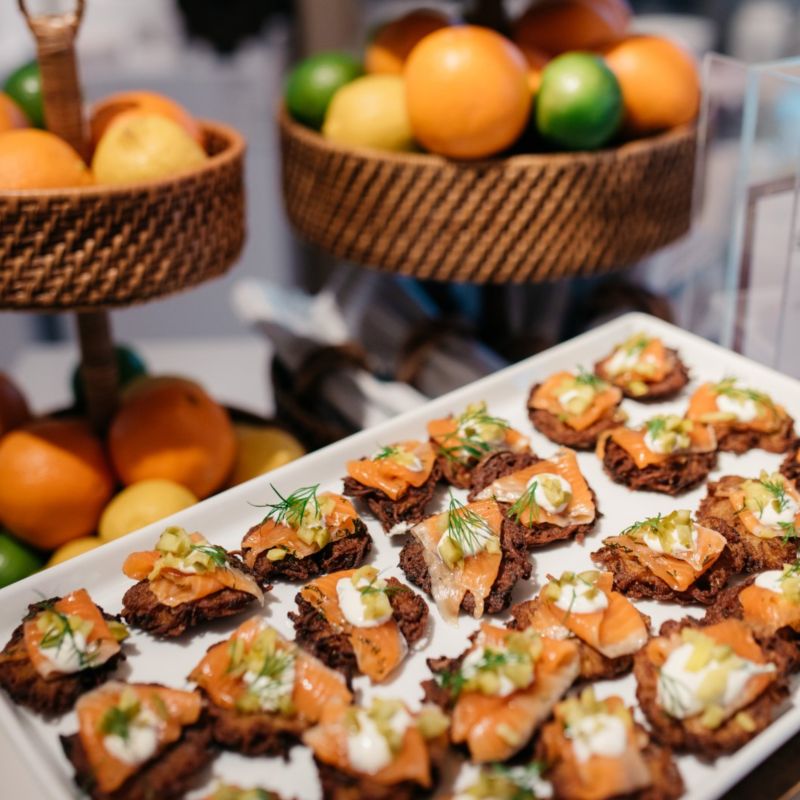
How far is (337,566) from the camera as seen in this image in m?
1.04

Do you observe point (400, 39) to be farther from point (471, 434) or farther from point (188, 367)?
point (188, 367)

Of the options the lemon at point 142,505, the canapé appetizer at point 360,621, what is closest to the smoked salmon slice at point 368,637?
the canapé appetizer at point 360,621

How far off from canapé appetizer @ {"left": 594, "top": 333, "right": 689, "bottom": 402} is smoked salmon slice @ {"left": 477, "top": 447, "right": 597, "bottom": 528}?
0.69ft

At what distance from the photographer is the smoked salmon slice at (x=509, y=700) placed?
31.1 inches

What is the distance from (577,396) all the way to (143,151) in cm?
64

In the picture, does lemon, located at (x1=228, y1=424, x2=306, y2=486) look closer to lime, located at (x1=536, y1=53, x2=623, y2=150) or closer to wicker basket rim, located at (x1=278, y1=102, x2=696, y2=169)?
wicker basket rim, located at (x1=278, y1=102, x2=696, y2=169)

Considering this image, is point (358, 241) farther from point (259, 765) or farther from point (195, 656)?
point (259, 765)

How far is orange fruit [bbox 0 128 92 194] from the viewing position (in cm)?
109

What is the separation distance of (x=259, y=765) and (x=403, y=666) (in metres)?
0.17

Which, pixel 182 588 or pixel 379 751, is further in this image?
pixel 182 588

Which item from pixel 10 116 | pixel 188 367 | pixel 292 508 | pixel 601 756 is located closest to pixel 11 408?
pixel 10 116

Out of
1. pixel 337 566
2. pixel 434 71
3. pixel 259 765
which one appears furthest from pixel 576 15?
pixel 259 765

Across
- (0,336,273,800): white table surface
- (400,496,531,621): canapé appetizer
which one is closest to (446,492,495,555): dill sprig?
(400,496,531,621): canapé appetizer

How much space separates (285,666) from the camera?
0.86m
